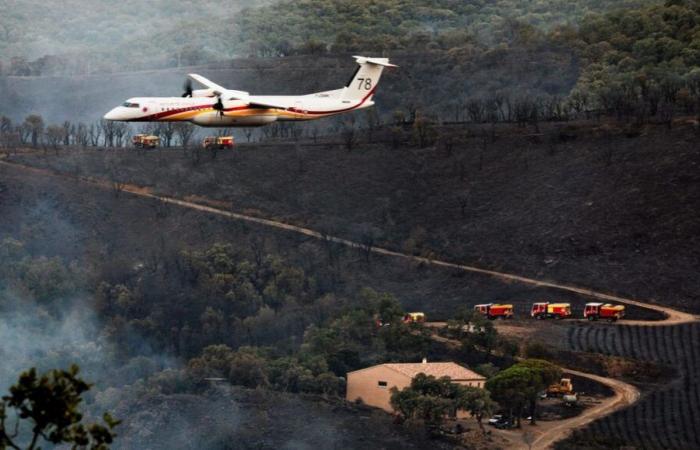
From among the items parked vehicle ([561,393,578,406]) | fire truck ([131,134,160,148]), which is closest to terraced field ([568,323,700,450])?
parked vehicle ([561,393,578,406])

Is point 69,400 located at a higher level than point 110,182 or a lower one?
higher

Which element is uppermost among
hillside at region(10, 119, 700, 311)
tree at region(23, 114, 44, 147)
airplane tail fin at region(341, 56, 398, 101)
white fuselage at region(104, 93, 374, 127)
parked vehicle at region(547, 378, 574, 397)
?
airplane tail fin at region(341, 56, 398, 101)

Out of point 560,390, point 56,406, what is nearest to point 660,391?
point 560,390

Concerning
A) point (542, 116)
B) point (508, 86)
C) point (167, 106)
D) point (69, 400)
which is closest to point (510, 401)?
point (167, 106)

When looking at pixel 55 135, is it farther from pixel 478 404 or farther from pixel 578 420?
pixel 578 420

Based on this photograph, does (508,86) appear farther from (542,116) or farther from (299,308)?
(299,308)

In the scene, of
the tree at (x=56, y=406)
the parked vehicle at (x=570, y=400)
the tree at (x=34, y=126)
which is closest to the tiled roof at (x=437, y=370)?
the parked vehicle at (x=570, y=400)

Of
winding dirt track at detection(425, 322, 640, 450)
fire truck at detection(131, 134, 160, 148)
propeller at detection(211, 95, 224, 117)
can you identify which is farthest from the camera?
fire truck at detection(131, 134, 160, 148)

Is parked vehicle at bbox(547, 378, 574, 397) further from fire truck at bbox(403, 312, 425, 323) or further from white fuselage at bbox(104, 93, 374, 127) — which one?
white fuselage at bbox(104, 93, 374, 127)
